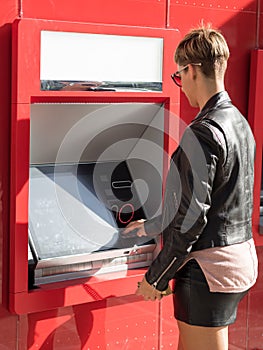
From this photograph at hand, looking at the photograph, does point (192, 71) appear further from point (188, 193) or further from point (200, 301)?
point (200, 301)

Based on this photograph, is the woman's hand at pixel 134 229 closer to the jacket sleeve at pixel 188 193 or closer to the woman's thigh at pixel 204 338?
the jacket sleeve at pixel 188 193

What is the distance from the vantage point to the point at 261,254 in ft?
13.5

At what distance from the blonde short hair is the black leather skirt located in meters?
0.82

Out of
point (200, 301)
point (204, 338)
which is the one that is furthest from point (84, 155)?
point (204, 338)

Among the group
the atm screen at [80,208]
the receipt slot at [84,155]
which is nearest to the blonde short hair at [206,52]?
the receipt slot at [84,155]

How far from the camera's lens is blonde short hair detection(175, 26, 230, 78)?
2916 millimetres

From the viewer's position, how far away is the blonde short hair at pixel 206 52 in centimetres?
292

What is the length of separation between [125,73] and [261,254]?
147 centimetres

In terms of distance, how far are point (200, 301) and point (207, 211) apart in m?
0.40

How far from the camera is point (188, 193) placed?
9.19 feet

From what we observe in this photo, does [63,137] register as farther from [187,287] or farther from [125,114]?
[187,287]

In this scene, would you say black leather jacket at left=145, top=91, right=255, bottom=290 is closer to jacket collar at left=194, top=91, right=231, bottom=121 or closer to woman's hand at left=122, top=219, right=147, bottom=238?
jacket collar at left=194, top=91, right=231, bottom=121

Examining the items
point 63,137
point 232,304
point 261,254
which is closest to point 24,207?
point 63,137

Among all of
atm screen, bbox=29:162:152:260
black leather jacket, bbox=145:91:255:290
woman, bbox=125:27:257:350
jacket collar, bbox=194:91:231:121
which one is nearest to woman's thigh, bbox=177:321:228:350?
woman, bbox=125:27:257:350
